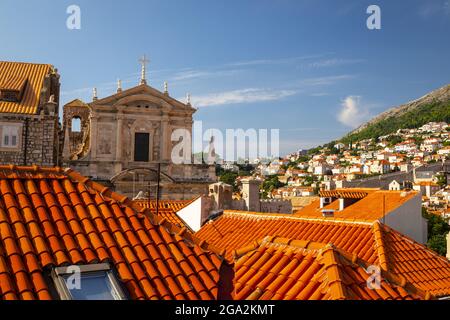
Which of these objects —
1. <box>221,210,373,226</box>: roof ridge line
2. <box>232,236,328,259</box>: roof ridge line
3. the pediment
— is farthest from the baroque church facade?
<box>232,236,328,259</box>: roof ridge line

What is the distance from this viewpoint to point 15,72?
1173 inches

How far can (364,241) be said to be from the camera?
32.8 ft

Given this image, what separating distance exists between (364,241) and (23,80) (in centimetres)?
2525

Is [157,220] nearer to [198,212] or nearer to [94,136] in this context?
[198,212]

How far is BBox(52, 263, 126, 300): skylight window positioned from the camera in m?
4.40

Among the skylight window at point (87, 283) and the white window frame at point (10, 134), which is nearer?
the skylight window at point (87, 283)

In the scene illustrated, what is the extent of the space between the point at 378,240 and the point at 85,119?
118 ft

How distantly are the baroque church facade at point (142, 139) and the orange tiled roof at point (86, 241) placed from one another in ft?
78.5

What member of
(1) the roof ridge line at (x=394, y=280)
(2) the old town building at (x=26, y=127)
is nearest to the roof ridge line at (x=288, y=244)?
A: (1) the roof ridge line at (x=394, y=280)

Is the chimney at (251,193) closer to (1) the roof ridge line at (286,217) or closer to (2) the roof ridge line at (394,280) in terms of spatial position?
(1) the roof ridge line at (286,217)

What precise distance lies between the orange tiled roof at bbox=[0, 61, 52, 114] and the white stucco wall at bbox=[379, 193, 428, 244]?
2059 cm

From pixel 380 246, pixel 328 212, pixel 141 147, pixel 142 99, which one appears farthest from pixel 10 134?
pixel 380 246

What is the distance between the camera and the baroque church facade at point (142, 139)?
30.3 metres
